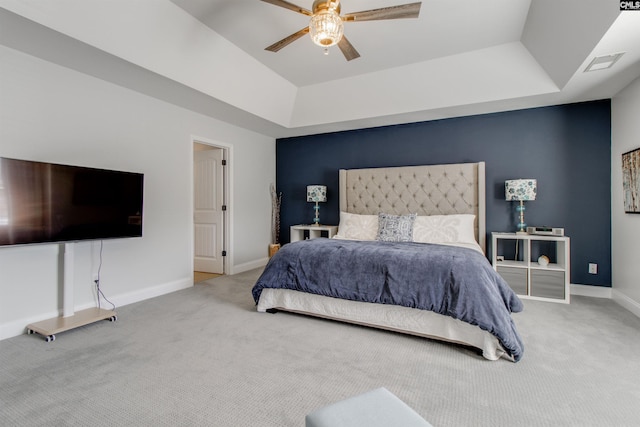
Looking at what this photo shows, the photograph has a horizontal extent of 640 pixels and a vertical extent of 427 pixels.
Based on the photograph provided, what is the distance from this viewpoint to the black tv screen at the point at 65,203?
8.02 feet

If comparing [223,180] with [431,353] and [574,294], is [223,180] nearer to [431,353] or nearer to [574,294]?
[431,353]

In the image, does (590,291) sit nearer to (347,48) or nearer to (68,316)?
(347,48)

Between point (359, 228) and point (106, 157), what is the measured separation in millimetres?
3243

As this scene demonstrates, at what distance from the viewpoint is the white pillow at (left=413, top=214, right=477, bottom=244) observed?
4.04 meters

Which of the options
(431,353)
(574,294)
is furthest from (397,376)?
(574,294)

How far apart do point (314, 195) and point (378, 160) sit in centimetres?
124

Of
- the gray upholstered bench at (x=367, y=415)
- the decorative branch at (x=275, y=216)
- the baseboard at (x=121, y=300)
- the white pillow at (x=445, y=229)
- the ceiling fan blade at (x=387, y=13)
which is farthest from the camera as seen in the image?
the decorative branch at (x=275, y=216)

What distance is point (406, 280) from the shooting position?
263 cm

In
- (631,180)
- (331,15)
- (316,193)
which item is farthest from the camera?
(316,193)

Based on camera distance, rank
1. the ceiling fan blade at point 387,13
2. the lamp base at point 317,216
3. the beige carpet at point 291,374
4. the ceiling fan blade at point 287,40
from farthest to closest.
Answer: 1. the lamp base at point 317,216
2. the ceiling fan blade at point 287,40
3. the ceiling fan blade at point 387,13
4. the beige carpet at point 291,374

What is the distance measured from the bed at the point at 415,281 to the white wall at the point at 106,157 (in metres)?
1.58

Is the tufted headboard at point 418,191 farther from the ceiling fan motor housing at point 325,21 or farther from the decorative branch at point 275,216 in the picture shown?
the ceiling fan motor housing at point 325,21

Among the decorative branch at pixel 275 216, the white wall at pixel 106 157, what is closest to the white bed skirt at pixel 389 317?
the white wall at pixel 106 157

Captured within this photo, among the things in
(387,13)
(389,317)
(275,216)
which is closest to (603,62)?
(387,13)
